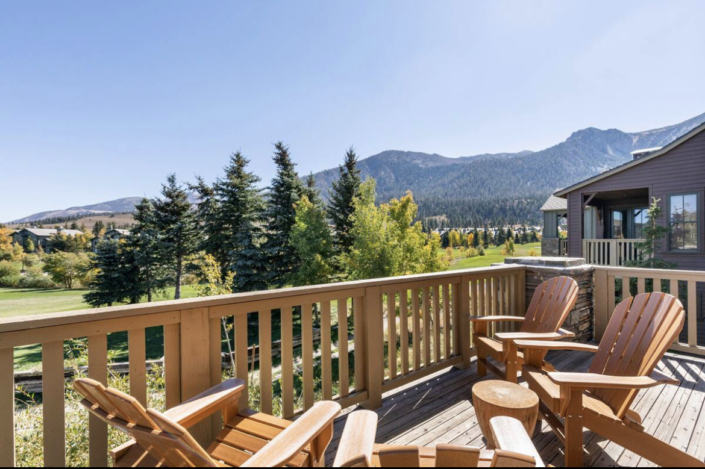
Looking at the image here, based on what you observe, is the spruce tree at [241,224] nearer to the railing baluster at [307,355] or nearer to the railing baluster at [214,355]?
the railing baluster at [307,355]

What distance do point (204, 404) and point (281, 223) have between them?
1668 cm

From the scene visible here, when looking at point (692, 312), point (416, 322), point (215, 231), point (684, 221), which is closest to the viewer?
point (416, 322)

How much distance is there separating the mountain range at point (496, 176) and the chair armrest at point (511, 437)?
2219 cm

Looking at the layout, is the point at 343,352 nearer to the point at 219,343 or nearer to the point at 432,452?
the point at 219,343

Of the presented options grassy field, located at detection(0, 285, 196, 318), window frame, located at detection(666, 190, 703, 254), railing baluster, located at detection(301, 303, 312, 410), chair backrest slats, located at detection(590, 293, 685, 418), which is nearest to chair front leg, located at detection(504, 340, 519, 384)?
chair backrest slats, located at detection(590, 293, 685, 418)

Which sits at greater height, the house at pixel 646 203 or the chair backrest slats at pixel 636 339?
the house at pixel 646 203

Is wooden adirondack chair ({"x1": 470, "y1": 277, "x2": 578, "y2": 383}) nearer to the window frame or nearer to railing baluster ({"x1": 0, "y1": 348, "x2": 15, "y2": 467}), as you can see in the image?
railing baluster ({"x1": 0, "y1": 348, "x2": 15, "y2": 467})

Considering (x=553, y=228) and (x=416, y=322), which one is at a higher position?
(x=553, y=228)

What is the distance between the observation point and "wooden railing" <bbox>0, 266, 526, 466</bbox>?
147 centimetres

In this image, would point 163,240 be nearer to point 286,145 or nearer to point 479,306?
point 286,145

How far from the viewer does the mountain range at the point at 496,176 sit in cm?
5528

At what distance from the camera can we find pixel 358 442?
1.07m

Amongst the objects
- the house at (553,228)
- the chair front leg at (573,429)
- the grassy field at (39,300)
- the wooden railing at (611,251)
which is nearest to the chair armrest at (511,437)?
the chair front leg at (573,429)

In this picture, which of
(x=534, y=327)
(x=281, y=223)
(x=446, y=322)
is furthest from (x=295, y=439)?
(x=281, y=223)
